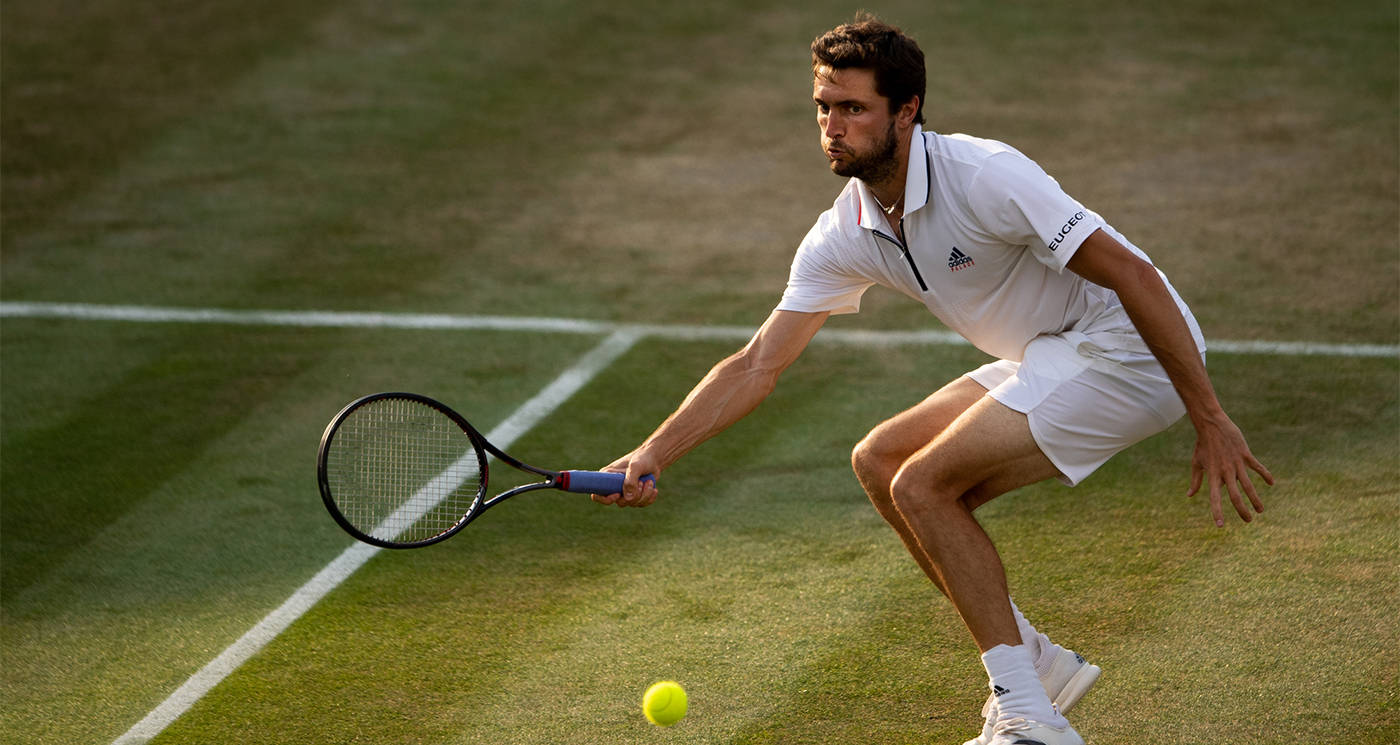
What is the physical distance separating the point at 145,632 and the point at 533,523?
1554mm

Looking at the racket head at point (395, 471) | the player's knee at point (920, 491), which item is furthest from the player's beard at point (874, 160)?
the racket head at point (395, 471)

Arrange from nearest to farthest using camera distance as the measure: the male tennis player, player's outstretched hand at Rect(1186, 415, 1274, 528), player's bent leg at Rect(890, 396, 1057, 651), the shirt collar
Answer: player's outstretched hand at Rect(1186, 415, 1274, 528) → the male tennis player → player's bent leg at Rect(890, 396, 1057, 651) → the shirt collar

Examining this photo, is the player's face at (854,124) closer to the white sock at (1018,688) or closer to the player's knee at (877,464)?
the player's knee at (877,464)

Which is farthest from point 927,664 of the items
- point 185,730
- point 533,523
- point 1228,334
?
point 1228,334

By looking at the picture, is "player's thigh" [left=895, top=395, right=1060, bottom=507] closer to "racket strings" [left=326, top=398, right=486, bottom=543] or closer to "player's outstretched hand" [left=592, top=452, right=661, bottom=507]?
"player's outstretched hand" [left=592, top=452, right=661, bottom=507]

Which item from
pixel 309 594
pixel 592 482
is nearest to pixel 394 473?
pixel 309 594

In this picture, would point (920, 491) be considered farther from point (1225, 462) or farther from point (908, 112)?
point (908, 112)

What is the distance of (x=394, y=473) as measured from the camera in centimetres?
553

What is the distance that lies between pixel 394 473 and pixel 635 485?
3.92 feet

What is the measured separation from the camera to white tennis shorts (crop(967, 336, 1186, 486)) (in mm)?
4656

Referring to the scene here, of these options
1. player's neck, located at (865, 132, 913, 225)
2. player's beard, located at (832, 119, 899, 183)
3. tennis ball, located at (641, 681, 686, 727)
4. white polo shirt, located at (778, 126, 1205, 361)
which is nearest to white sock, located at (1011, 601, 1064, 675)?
white polo shirt, located at (778, 126, 1205, 361)

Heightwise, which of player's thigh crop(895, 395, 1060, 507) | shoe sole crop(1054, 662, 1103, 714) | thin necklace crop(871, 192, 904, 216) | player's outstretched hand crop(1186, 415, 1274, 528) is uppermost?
thin necklace crop(871, 192, 904, 216)

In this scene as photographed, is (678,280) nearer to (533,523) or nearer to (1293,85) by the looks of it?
(533,523)

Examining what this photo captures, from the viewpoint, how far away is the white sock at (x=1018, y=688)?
4520 millimetres
